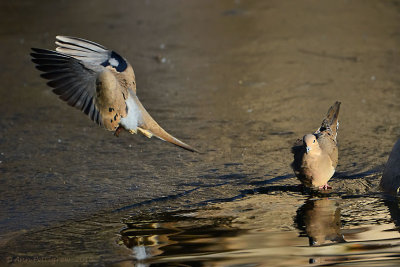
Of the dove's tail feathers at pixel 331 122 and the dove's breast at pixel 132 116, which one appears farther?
the dove's tail feathers at pixel 331 122

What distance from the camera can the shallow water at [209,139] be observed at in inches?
191

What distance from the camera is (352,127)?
282 inches

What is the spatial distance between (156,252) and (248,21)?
7182 mm

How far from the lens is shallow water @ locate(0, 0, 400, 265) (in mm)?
4863

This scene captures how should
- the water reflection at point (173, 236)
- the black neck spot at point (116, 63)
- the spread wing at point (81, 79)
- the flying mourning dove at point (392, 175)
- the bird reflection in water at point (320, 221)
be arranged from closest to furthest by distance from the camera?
the water reflection at point (173, 236) < the bird reflection in water at point (320, 221) < the spread wing at point (81, 79) < the flying mourning dove at point (392, 175) < the black neck spot at point (116, 63)

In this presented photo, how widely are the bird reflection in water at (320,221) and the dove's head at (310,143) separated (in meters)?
0.41

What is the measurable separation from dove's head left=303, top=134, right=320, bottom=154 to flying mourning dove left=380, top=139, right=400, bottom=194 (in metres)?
0.57

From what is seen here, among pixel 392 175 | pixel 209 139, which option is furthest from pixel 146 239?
pixel 209 139

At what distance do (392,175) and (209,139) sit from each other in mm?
2078

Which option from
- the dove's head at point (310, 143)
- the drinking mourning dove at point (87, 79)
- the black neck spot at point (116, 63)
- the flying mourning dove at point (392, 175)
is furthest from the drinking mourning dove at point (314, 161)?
the black neck spot at point (116, 63)

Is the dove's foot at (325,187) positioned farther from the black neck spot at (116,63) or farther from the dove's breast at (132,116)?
the black neck spot at (116,63)

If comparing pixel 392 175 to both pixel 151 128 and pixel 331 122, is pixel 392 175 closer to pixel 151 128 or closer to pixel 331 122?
pixel 331 122

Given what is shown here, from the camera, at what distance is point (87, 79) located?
5371 mm

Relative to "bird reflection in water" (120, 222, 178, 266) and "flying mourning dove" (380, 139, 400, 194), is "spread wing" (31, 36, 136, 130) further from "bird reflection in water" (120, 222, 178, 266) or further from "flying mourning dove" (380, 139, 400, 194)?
"flying mourning dove" (380, 139, 400, 194)
